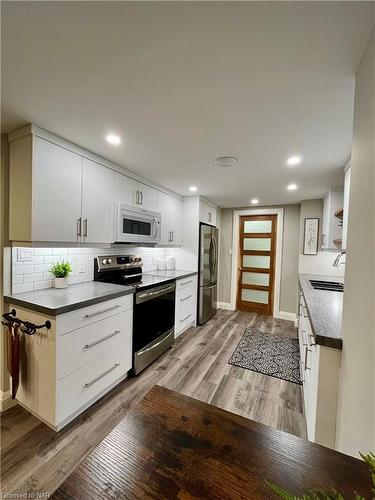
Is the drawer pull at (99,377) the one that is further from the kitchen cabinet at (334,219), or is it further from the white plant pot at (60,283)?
the kitchen cabinet at (334,219)

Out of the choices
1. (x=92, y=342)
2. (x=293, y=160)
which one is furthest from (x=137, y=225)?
(x=293, y=160)

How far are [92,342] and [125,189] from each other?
1630 millimetres

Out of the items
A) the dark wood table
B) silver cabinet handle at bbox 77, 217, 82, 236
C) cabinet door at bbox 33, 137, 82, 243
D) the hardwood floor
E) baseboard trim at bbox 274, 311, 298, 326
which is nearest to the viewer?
the dark wood table

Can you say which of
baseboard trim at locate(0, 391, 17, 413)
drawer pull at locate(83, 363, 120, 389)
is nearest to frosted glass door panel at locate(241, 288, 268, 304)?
drawer pull at locate(83, 363, 120, 389)

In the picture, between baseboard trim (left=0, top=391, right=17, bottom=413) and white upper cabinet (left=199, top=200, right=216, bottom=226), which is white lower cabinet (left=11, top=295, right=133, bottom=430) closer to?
baseboard trim (left=0, top=391, right=17, bottom=413)

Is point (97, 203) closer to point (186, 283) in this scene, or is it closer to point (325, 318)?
point (186, 283)

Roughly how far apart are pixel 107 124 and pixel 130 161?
27.6 inches

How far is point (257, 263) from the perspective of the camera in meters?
4.57

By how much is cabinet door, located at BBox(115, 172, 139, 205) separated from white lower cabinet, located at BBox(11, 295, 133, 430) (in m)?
1.17

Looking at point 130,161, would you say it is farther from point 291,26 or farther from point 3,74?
point 291,26

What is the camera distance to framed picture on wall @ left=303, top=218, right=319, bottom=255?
3.73 m

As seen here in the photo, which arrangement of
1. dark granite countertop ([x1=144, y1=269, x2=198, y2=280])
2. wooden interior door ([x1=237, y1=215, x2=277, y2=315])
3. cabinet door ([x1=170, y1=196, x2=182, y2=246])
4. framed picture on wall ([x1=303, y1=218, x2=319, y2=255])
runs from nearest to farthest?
1. dark granite countertop ([x1=144, y1=269, x2=198, y2=280])
2. cabinet door ([x1=170, y1=196, x2=182, y2=246])
3. framed picture on wall ([x1=303, y1=218, x2=319, y2=255])
4. wooden interior door ([x1=237, y1=215, x2=277, y2=315])

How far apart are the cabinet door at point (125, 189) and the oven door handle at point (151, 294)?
1.06 meters

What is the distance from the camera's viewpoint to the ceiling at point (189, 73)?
0.80 meters
